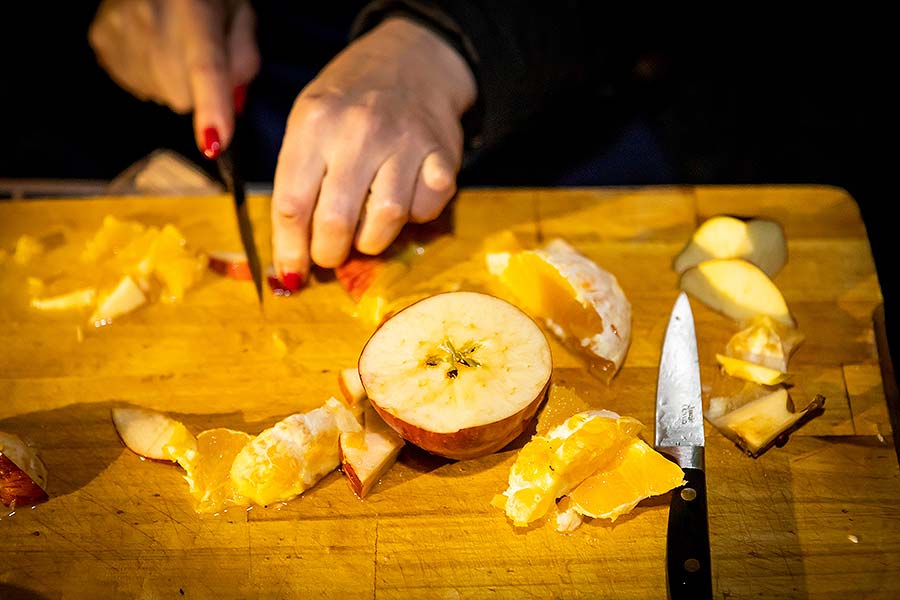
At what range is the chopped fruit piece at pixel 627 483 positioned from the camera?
5.29ft

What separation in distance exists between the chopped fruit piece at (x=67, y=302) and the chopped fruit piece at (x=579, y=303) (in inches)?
42.1

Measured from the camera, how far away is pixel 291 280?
6.77 feet

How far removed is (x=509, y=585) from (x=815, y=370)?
90 cm

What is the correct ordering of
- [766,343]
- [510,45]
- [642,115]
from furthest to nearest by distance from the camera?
[642,115], [510,45], [766,343]

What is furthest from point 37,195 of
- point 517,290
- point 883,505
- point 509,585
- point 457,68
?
point 883,505

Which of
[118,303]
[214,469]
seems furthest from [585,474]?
[118,303]

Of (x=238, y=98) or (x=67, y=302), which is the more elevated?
(x=238, y=98)

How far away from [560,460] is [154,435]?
2.87ft

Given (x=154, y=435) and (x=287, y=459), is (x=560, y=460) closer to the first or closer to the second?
(x=287, y=459)

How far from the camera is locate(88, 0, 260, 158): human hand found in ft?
7.79

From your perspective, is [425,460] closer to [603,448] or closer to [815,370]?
[603,448]

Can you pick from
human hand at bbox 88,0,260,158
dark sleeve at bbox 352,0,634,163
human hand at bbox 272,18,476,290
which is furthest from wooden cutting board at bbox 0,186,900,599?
human hand at bbox 88,0,260,158

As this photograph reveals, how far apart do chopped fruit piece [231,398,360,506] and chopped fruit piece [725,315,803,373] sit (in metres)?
0.95

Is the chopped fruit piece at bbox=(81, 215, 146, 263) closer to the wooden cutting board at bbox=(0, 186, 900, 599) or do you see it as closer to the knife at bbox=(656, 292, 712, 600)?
the wooden cutting board at bbox=(0, 186, 900, 599)
